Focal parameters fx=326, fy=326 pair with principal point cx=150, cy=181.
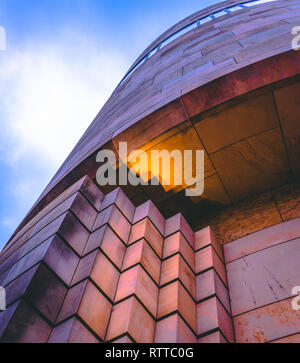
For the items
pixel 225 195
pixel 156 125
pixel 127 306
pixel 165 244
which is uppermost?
pixel 156 125

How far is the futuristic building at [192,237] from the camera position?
121 inches

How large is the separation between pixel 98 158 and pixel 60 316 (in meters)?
3.22

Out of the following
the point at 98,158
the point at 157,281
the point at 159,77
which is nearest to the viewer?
the point at 157,281

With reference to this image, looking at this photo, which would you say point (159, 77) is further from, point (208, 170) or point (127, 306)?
point (127, 306)

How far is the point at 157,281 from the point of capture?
380 cm

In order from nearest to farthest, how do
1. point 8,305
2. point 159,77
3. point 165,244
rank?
point 8,305, point 165,244, point 159,77

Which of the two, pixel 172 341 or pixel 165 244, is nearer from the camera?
pixel 172 341

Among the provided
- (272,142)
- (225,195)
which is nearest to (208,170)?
(225,195)

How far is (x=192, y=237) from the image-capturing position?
15.7 feet

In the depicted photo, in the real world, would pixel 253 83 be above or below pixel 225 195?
above

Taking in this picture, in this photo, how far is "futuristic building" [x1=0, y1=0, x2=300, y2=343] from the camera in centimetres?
308

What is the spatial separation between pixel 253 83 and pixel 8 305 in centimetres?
417

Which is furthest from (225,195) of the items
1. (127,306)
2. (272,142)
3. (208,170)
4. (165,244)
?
(127,306)

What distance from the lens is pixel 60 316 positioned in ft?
9.86
